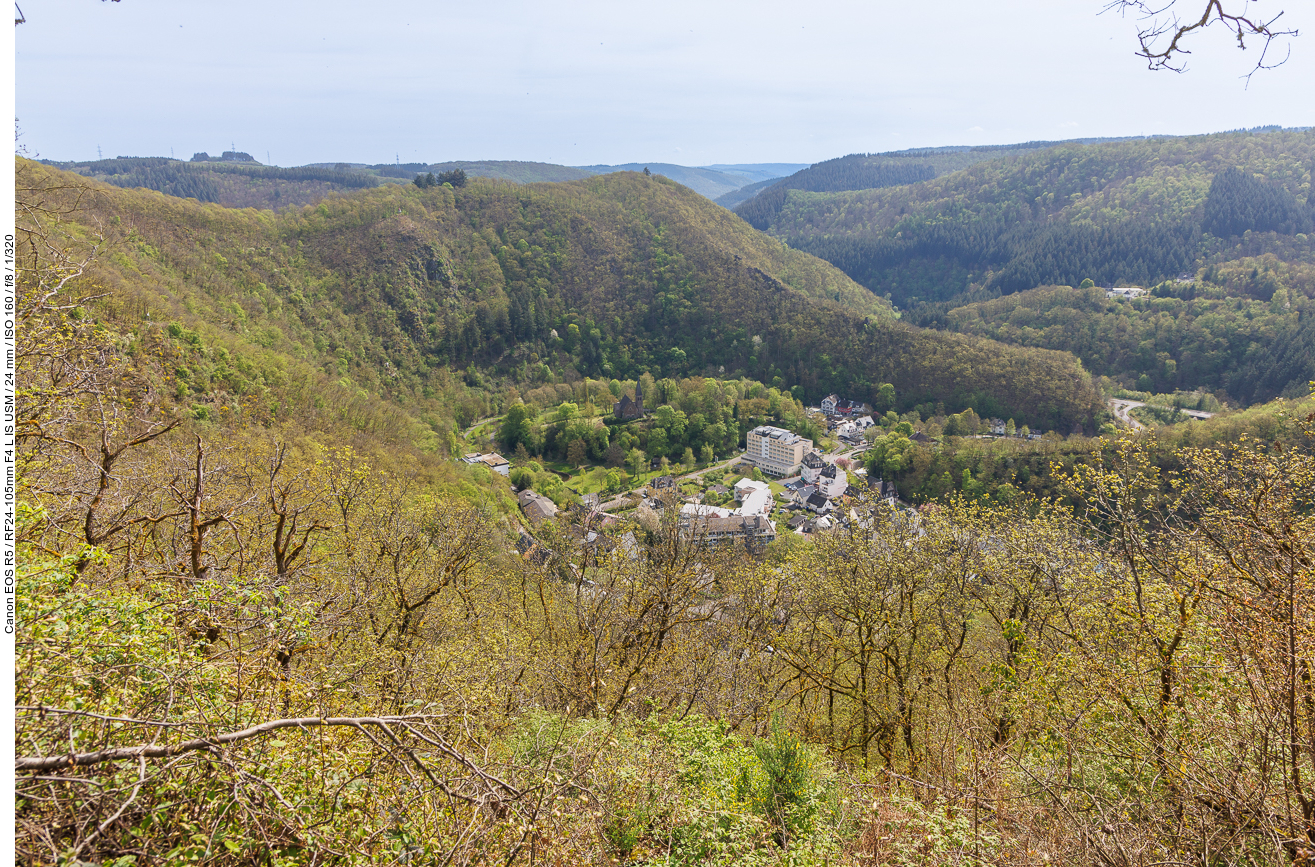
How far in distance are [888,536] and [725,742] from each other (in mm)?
7791

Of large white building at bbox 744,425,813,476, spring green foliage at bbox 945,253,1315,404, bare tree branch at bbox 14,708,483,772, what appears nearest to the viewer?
bare tree branch at bbox 14,708,483,772

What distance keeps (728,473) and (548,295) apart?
179 ft

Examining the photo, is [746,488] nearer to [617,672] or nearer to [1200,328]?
[617,672]

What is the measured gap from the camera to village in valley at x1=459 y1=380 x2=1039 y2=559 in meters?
51.1

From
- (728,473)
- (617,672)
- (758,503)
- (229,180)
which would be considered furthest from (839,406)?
(229,180)

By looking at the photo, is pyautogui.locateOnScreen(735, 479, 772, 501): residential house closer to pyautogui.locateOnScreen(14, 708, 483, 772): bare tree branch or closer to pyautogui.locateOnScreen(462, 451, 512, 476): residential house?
pyautogui.locateOnScreen(462, 451, 512, 476): residential house

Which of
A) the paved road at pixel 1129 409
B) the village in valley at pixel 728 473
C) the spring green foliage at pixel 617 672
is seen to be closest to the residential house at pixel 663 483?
the village in valley at pixel 728 473

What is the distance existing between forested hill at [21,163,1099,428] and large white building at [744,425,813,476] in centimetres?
2081

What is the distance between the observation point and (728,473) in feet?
219

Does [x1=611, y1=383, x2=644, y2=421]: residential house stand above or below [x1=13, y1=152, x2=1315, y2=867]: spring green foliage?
below

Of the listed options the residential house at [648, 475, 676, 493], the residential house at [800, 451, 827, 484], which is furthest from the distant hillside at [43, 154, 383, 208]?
the residential house at [800, 451, 827, 484]

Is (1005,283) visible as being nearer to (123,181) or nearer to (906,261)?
(906,261)

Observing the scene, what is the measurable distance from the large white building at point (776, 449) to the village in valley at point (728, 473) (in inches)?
4.7

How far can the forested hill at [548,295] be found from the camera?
2522 inches
